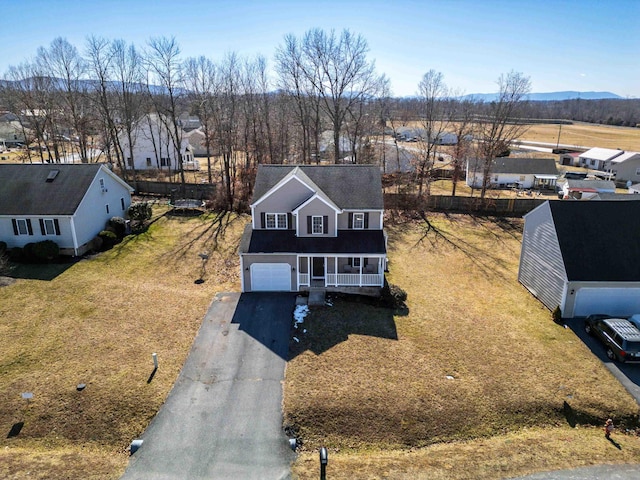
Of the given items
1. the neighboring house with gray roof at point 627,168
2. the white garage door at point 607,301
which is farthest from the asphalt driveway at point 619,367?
the neighboring house with gray roof at point 627,168

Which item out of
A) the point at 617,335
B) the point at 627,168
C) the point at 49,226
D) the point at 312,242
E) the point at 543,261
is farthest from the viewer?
the point at 627,168

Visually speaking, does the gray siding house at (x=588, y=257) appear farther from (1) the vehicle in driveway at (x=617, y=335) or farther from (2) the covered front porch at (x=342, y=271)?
(2) the covered front porch at (x=342, y=271)

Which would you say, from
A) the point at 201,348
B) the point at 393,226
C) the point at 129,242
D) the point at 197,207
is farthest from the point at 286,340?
the point at 197,207

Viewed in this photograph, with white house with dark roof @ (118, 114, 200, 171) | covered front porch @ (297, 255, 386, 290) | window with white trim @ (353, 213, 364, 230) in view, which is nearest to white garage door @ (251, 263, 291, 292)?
covered front porch @ (297, 255, 386, 290)

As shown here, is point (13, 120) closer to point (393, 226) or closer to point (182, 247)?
point (182, 247)

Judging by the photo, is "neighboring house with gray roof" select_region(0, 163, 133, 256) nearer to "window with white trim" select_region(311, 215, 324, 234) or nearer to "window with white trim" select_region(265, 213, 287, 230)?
"window with white trim" select_region(265, 213, 287, 230)

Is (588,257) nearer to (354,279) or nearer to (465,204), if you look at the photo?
(354,279)

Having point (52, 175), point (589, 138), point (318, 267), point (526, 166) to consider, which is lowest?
point (318, 267)

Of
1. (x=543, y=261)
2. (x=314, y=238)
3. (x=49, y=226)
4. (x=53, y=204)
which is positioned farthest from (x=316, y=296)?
(x=53, y=204)
